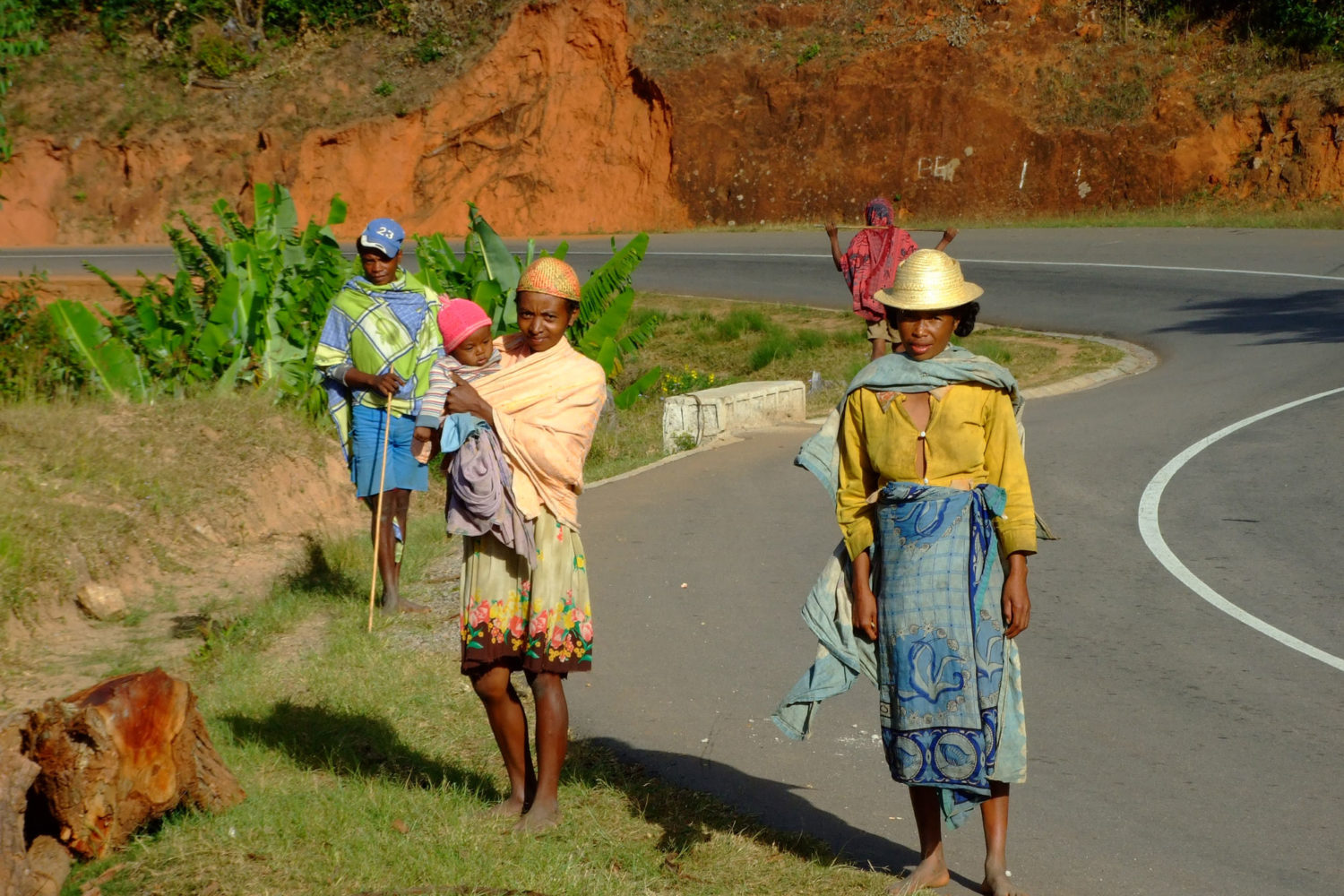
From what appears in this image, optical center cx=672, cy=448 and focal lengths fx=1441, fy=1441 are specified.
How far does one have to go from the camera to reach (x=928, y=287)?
4.55m

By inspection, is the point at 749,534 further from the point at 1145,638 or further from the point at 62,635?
the point at 62,635

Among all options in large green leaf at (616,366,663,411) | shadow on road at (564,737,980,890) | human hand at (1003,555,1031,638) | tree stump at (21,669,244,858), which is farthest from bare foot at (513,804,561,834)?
large green leaf at (616,366,663,411)

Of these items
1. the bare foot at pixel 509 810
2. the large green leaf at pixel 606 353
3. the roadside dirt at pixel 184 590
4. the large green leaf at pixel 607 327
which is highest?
the large green leaf at pixel 607 327

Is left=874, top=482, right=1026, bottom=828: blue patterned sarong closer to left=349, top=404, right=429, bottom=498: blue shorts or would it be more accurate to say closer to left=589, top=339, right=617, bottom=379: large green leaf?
left=349, top=404, right=429, bottom=498: blue shorts

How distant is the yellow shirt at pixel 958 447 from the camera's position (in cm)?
453

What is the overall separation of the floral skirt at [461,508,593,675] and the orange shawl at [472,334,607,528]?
10 cm

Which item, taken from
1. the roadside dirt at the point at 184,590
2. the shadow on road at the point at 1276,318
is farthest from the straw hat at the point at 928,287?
the shadow on road at the point at 1276,318

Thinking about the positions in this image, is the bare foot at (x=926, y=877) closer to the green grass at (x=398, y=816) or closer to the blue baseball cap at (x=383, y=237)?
the green grass at (x=398, y=816)

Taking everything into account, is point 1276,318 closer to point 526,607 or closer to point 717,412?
point 717,412

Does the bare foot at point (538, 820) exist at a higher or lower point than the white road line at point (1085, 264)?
lower

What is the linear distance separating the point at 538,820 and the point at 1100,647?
144 inches

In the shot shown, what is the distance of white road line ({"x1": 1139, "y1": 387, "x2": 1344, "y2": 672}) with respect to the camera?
7548 mm

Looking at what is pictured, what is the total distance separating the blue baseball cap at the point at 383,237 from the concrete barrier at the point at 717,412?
572 cm

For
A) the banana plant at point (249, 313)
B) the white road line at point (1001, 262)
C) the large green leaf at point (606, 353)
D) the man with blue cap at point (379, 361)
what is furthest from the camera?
the white road line at point (1001, 262)
